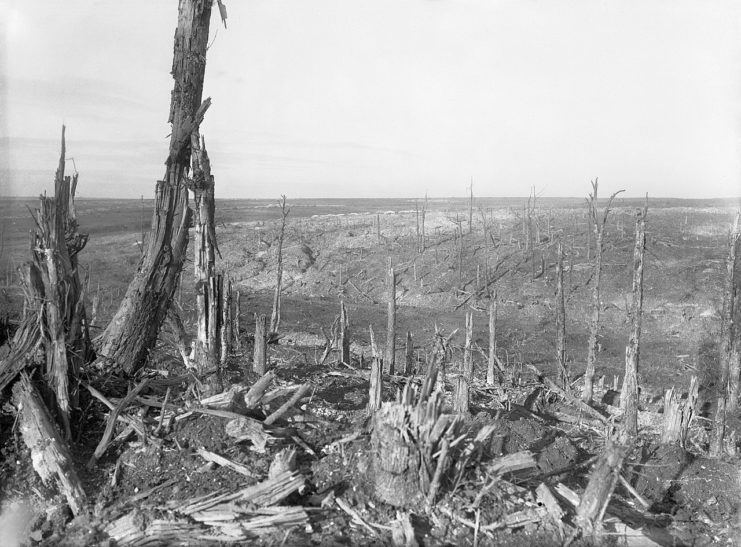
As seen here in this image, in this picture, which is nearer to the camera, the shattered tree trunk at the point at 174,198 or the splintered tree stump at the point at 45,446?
the splintered tree stump at the point at 45,446

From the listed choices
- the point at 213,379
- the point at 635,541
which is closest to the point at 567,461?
the point at 635,541

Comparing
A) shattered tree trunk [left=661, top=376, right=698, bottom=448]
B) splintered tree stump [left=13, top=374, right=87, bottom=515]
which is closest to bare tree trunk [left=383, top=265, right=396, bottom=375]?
shattered tree trunk [left=661, top=376, right=698, bottom=448]

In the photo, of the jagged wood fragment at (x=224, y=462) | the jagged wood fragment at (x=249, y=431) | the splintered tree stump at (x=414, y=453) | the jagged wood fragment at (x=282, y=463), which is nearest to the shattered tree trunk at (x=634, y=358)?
the splintered tree stump at (x=414, y=453)

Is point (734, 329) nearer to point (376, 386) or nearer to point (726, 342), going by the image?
point (726, 342)

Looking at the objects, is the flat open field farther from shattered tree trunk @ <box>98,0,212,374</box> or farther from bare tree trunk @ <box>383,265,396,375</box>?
bare tree trunk @ <box>383,265,396,375</box>

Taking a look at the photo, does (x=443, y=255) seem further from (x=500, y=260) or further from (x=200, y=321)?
(x=200, y=321)

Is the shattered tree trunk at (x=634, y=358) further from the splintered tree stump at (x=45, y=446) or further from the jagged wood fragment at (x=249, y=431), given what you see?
the splintered tree stump at (x=45, y=446)

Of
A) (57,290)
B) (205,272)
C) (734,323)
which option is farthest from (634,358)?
(57,290)
